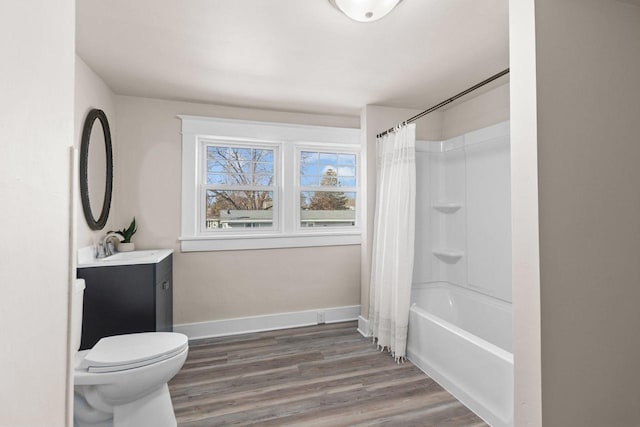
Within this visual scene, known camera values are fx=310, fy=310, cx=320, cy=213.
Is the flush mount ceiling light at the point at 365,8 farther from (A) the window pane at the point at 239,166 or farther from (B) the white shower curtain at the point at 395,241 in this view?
(A) the window pane at the point at 239,166

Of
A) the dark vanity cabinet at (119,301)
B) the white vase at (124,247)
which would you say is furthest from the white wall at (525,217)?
the white vase at (124,247)

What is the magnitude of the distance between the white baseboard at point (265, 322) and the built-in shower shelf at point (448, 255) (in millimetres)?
1063

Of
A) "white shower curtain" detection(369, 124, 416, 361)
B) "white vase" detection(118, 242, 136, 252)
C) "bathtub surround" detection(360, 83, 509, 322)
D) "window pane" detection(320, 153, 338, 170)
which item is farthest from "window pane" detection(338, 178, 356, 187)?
"white vase" detection(118, 242, 136, 252)

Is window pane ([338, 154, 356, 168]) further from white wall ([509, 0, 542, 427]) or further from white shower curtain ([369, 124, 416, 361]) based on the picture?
white wall ([509, 0, 542, 427])

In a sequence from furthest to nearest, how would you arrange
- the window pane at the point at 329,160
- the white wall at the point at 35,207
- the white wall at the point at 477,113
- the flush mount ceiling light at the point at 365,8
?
the window pane at the point at 329,160 → the white wall at the point at 477,113 → the flush mount ceiling light at the point at 365,8 → the white wall at the point at 35,207

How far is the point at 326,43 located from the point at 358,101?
1.11 m

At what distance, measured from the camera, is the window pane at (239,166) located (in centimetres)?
319

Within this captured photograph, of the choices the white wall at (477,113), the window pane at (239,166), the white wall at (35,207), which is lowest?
the white wall at (35,207)

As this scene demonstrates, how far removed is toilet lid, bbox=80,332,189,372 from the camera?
1.56 metres

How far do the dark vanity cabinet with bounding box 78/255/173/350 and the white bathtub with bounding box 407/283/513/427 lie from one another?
205cm

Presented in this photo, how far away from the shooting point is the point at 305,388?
218 cm

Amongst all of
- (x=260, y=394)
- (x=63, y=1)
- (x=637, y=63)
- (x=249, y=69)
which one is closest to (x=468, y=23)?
(x=637, y=63)

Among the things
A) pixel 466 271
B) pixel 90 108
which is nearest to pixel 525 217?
pixel 466 271

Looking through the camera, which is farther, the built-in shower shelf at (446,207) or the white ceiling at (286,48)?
the built-in shower shelf at (446,207)
